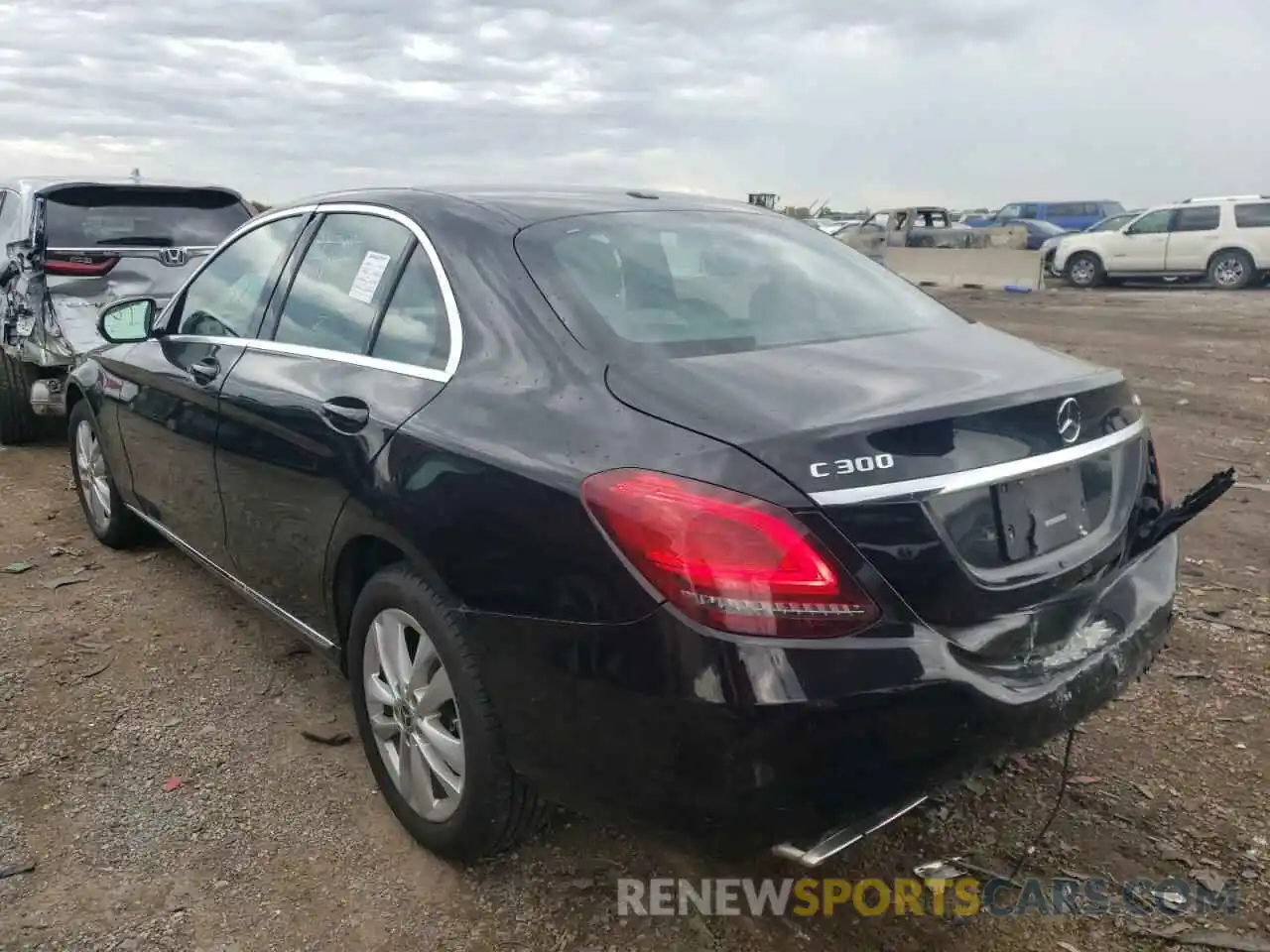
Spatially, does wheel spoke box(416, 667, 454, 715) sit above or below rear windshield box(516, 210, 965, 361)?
below

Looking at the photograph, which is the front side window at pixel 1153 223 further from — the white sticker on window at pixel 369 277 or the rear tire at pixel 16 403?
the white sticker on window at pixel 369 277

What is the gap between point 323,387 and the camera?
2945mm

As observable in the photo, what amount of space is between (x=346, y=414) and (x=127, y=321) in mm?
2123

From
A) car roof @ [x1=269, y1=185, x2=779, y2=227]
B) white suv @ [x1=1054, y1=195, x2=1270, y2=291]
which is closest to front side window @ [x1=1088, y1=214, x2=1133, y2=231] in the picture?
white suv @ [x1=1054, y1=195, x2=1270, y2=291]

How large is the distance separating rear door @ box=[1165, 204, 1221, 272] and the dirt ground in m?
18.4

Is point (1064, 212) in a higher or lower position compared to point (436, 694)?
higher

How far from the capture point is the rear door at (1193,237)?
20203 mm

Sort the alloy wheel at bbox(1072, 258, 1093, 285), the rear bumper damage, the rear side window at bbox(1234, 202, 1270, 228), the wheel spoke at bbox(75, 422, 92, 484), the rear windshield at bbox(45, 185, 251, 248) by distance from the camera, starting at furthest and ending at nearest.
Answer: the alloy wheel at bbox(1072, 258, 1093, 285) → the rear side window at bbox(1234, 202, 1270, 228) → the rear windshield at bbox(45, 185, 251, 248) → the wheel spoke at bbox(75, 422, 92, 484) → the rear bumper damage

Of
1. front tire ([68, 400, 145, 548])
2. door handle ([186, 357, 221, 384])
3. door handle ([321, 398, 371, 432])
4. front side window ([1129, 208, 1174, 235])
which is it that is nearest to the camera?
door handle ([321, 398, 371, 432])

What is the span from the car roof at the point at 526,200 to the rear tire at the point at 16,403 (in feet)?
14.6

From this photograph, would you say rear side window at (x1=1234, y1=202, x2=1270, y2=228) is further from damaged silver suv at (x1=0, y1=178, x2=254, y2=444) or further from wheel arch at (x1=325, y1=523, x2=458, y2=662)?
wheel arch at (x1=325, y1=523, x2=458, y2=662)

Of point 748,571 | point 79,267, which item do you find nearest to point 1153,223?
point 79,267

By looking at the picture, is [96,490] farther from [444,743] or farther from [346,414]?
[444,743]

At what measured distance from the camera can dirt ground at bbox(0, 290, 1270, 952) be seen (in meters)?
2.44
